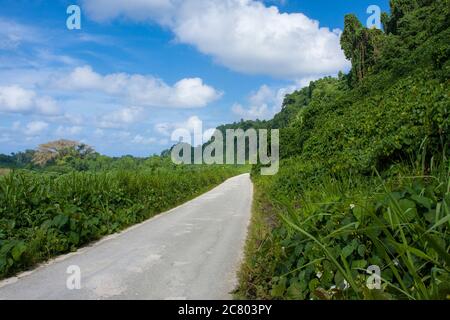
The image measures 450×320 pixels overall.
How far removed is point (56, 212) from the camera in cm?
880

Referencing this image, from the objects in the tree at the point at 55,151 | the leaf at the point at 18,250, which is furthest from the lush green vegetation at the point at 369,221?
the tree at the point at 55,151

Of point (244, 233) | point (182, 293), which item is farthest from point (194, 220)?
point (182, 293)

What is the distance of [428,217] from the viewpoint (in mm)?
3498

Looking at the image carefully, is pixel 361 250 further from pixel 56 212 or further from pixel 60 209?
pixel 60 209

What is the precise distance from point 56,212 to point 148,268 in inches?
126

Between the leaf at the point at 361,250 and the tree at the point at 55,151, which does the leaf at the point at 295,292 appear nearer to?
the leaf at the point at 361,250

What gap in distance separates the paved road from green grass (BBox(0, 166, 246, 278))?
0.35 meters

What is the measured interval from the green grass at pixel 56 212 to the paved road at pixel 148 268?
1.14 ft

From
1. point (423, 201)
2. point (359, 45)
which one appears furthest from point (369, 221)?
point (359, 45)

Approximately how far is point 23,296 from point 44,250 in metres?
2.40

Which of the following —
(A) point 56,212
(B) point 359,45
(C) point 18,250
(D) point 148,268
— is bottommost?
(D) point 148,268

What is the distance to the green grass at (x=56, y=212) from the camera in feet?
24.2
